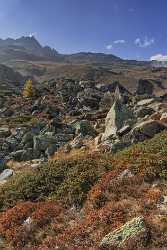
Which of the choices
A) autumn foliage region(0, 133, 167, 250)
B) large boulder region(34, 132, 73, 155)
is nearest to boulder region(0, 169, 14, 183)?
autumn foliage region(0, 133, 167, 250)

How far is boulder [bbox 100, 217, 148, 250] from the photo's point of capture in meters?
13.8

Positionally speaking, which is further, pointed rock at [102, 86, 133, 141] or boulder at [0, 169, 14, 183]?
pointed rock at [102, 86, 133, 141]

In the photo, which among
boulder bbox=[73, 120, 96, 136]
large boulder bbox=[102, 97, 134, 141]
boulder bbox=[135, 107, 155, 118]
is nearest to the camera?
large boulder bbox=[102, 97, 134, 141]

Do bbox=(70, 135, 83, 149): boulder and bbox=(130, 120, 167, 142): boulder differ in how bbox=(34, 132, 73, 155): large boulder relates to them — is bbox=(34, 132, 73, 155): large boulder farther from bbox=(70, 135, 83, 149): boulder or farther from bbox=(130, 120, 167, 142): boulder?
bbox=(130, 120, 167, 142): boulder

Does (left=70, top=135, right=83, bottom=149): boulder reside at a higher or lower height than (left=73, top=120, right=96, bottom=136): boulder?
lower

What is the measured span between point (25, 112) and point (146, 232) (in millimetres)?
67541

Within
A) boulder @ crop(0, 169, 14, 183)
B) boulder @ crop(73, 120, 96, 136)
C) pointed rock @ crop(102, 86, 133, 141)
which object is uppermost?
pointed rock @ crop(102, 86, 133, 141)

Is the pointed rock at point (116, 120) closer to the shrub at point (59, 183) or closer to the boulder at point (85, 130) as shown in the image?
the boulder at point (85, 130)

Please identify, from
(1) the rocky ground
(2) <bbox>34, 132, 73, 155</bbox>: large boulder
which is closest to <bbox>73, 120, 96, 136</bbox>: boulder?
(2) <bbox>34, 132, 73, 155</bbox>: large boulder

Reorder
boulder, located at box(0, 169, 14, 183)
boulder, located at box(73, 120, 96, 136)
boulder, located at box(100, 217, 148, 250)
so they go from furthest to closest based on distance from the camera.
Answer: boulder, located at box(73, 120, 96, 136)
boulder, located at box(0, 169, 14, 183)
boulder, located at box(100, 217, 148, 250)

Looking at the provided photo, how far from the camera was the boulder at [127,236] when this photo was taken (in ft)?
45.1

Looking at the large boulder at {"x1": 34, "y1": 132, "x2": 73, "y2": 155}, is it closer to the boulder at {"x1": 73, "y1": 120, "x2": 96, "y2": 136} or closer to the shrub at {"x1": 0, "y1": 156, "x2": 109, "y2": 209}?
the boulder at {"x1": 73, "y1": 120, "x2": 96, "y2": 136}

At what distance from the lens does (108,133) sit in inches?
1505

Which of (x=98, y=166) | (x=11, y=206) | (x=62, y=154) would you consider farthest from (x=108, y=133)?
(x=11, y=206)
